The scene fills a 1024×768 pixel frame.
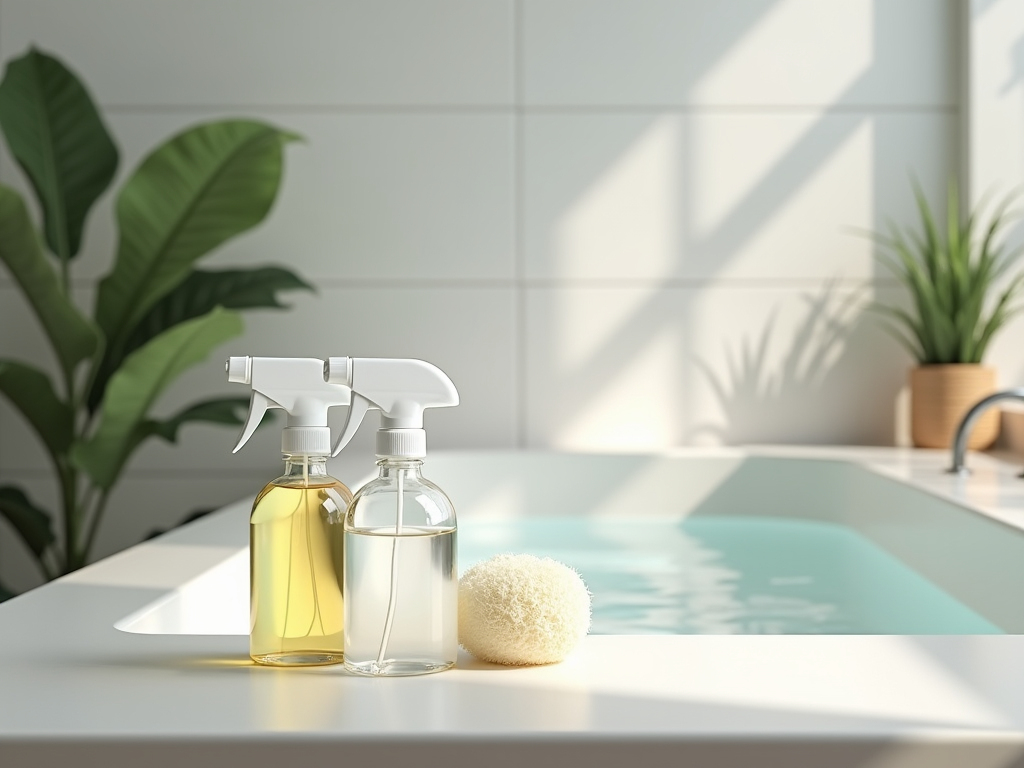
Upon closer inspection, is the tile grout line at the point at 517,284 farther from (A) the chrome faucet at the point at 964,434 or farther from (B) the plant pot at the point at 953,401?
(A) the chrome faucet at the point at 964,434

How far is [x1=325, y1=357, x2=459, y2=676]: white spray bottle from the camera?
0.68 metres

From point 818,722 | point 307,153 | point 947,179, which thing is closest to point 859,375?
point 947,179

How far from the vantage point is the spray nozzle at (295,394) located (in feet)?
2.36

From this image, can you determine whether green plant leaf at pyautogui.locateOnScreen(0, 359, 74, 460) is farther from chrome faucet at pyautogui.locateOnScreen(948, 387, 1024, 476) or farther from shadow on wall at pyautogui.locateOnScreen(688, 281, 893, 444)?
chrome faucet at pyautogui.locateOnScreen(948, 387, 1024, 476)

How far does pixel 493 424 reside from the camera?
2.63 metres

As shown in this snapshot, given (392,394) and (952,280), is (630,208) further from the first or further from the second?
(392,394)

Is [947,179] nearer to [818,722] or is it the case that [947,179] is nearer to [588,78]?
[588,78]

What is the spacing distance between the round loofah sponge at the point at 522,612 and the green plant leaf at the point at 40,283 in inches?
60.9

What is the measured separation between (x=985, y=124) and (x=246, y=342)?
180 cm

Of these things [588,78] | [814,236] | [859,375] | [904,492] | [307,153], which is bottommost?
[904,492]

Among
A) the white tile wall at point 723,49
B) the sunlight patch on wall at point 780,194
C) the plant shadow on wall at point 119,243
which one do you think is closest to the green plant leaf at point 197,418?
the plant shadow on wall at point 119,243

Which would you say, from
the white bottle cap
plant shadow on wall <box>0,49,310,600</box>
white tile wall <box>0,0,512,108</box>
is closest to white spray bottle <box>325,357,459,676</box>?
the white bottle cap

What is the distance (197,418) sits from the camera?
7.22ft

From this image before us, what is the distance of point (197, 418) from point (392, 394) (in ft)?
5.23
